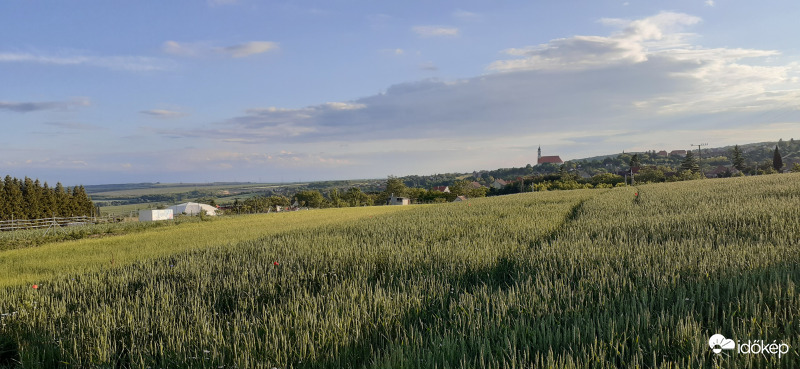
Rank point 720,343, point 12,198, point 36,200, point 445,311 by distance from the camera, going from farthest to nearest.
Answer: point 36,200 → point 12,198 → point 445,311 → point 720,343

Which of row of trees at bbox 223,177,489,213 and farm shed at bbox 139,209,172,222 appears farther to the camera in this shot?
row of trees at bbox 223,177,489,213

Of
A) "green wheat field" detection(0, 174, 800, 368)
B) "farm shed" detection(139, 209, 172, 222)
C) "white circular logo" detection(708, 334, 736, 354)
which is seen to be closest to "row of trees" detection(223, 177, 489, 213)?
"farm shed" detection(139, 209, 172, 222)

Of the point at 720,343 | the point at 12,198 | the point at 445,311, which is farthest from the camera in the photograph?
the point at 12,198

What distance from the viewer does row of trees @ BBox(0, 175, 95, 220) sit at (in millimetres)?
55094

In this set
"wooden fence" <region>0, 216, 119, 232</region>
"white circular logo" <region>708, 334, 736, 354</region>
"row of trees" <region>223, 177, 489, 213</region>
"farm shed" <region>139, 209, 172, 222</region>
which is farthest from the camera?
"row of trees" <region>223, 177, 489, 213</region>

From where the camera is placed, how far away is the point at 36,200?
192ft

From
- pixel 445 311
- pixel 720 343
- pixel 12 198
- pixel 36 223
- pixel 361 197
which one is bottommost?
pixel 36 223

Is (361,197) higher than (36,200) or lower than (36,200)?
lower

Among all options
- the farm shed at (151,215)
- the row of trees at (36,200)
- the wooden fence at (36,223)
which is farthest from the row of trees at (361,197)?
the wooden fence at (36,223)

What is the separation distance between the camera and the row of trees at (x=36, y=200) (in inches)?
2169

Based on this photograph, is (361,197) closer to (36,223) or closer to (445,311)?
(36,223)

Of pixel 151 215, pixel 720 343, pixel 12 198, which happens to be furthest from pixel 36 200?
pixel 720 343

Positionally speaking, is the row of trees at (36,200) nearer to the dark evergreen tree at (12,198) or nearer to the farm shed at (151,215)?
the dark evergreen tree at (12,198)

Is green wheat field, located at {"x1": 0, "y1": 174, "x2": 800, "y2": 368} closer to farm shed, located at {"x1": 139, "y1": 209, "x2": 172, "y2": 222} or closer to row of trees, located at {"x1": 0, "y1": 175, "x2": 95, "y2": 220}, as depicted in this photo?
farm shed, located at {"x1": 139, "y1": 209, "x2": 172, "y2": 222}
